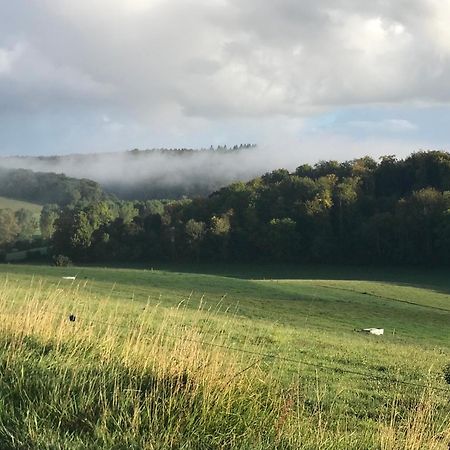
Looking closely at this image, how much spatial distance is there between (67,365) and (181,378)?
148 centimetres

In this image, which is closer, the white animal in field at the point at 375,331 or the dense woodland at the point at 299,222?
the white animal in field at the point at 375,331

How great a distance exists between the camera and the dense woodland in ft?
299

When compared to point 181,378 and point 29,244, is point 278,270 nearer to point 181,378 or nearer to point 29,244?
point 29,244

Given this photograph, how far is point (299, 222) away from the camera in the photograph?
101250mm

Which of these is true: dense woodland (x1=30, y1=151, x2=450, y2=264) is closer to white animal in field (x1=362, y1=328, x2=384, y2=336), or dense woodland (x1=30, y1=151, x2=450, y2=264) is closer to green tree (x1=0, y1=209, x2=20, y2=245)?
green tree (x1=0, y1=209, x2=20, y2=245)

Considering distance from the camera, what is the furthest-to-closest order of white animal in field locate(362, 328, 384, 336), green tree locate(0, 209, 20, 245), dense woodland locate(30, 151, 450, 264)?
green tree locate(0, 209, 20, 245), dense woodland locate(30, 151, 450, 264), white animal in field locate(362, 328, 384, 336)

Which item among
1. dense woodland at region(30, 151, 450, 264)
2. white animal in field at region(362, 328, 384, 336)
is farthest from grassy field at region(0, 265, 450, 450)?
dense woodland at region(30, 151, 450, 264)

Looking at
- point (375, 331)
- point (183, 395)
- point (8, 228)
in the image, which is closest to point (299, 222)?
point (8, 228)

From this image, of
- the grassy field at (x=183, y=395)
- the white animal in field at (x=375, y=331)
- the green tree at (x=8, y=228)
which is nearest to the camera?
the grassy field at (x=183, y=395)

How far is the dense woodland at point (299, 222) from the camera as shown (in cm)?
9112

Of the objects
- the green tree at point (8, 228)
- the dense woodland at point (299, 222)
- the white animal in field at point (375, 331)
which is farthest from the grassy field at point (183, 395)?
the green tree at point (8, 228)

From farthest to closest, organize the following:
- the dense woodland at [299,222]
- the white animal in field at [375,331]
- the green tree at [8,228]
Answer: the green tree at [8,228]
the dense woodland at [299,222]
the white animal in field at [375,331]

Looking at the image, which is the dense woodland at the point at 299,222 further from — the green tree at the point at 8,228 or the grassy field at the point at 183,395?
the grassy field at the point at 183,395

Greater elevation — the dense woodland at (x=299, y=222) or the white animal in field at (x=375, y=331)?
the dense woodland at (x=299, y=222)
